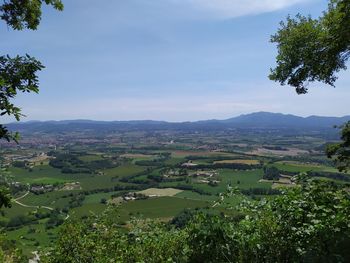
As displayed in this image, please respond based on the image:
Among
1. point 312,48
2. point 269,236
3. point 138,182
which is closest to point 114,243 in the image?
point 269,236

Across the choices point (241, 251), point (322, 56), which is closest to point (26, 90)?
point (241, 251)

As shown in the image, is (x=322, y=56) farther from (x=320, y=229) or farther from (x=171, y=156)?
(x=171, y=156)

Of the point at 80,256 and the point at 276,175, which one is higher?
the point at 80,256

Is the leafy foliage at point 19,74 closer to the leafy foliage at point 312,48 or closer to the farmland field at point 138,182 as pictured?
the leafy foliage at point 312,48

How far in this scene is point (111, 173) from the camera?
121750 millimetres

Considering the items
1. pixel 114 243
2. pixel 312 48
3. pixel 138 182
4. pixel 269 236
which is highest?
pixel 312 48

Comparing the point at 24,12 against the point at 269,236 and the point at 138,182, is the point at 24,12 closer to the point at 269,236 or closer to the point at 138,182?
the point at 269,236

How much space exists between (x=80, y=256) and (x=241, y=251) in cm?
418

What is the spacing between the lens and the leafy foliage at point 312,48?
1004 centimetres

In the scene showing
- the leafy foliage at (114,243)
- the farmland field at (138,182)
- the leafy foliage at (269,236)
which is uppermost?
the leafy foliage at (269,236)

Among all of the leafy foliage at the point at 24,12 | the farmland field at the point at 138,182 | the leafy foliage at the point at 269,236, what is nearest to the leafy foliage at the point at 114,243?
the leafy foliage at the point at 269,236

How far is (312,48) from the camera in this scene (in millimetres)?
10836

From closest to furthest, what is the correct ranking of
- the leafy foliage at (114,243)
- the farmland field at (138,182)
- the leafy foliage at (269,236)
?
the leafy foliage at (269,236)
the leafy foliage at (114,243)
the farmland field at (138,182)

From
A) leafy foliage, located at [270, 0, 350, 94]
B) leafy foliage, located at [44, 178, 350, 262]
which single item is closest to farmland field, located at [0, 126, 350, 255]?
leafy foliage, located at [270, 0, 350, 94]
